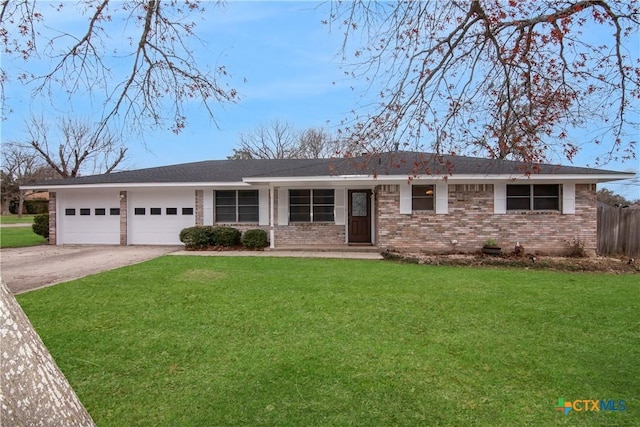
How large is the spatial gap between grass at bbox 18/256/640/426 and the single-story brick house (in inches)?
205

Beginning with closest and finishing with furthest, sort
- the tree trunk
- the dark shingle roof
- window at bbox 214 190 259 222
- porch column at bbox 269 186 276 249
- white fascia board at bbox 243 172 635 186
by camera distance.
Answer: the tree trunk → white fascia board at bbox 243 172 635 186 → the dark shingle roof → porch column at bbox 269 186 276 249 → window at bbox 214 190 259 222

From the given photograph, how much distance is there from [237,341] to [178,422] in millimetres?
1734

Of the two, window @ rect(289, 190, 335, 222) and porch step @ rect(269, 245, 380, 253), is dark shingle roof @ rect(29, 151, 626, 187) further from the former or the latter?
porch step @ rect(269, 245, 380, 253)

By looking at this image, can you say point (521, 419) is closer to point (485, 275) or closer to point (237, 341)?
point (237, 341)

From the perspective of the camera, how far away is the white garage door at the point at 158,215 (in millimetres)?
15883

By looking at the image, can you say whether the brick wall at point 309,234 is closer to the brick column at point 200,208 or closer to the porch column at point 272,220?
the porch column at point 272,220

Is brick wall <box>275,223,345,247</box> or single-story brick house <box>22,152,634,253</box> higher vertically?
single-story brick house <box>22,152,634,253</box>

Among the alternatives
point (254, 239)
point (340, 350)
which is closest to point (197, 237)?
point (254, 239)

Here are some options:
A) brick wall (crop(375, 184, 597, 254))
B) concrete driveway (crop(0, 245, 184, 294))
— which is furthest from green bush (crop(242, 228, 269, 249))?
brick wall (crop(375, 184, 597, 254))

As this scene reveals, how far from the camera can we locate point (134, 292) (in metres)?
7.27

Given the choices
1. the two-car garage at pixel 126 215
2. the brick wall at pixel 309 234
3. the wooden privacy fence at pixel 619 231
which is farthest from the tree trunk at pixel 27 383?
the wooden privacy fence at pixel 619 231

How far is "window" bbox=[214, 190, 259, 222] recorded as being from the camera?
15.6m

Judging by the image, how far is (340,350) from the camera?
446cm

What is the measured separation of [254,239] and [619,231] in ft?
42.4
